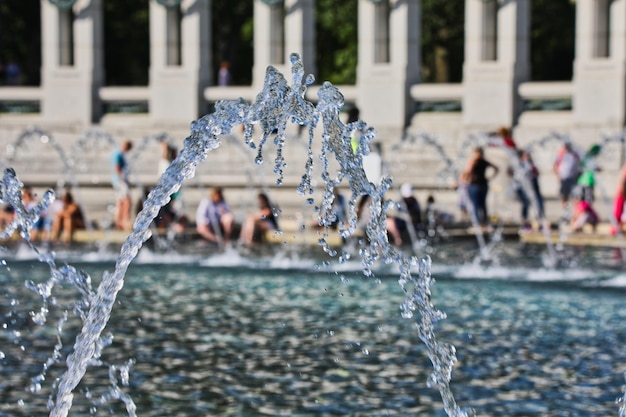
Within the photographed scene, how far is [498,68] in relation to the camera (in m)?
34.0

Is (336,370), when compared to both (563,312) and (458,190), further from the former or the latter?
(458,190)

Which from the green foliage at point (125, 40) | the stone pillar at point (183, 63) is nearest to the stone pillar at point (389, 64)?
the stone pillar at point (183, 63)

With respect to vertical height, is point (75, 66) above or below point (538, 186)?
above

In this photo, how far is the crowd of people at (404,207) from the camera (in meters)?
25.7

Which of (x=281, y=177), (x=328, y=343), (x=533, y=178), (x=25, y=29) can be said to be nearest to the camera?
(x=281, y=177)

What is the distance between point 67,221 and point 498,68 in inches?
427

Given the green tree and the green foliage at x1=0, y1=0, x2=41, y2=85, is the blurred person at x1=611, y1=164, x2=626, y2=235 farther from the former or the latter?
the green foliage at x1=0, y1=0, x2=41, y2=85

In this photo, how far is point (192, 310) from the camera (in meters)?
17.5

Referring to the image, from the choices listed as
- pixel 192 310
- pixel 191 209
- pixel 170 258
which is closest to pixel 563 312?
pixel 192 310

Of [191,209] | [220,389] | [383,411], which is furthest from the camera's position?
[191,209]

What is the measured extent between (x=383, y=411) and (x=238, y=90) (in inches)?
942

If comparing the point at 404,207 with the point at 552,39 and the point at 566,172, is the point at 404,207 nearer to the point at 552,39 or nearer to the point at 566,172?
the point at 566,172

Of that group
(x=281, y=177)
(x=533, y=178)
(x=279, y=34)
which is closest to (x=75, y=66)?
(x=279, y=34)

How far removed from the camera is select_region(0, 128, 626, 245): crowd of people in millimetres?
25688
